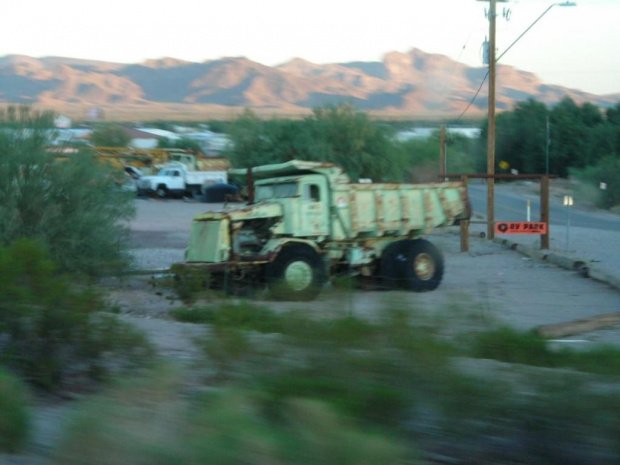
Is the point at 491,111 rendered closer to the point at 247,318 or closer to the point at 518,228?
the point at 518,228

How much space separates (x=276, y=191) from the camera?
2019 cm

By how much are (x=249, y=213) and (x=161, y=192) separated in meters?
39.9

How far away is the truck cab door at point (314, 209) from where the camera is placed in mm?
19469

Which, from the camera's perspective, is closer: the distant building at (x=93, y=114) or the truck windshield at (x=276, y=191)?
the truck windshield at (x=276, y=191)

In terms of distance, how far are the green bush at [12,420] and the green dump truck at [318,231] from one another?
1149cm

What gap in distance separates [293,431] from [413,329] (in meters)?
1.83

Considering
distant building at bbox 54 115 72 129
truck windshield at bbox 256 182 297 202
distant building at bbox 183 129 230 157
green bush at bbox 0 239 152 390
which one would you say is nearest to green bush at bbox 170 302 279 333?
green bush at bbox 0 239 152 390

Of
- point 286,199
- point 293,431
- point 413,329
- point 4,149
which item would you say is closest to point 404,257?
point 286,199

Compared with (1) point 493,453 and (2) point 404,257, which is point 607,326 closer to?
(2) point 404,257

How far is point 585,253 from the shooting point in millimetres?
28469

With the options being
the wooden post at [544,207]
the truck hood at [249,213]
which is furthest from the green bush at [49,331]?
Answer: the wooden post at [544,207]

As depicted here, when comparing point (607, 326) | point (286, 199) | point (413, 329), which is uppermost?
point (286, 199)

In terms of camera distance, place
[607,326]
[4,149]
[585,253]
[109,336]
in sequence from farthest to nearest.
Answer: [585,253]
[4,149]
[607,326]
[109,336]

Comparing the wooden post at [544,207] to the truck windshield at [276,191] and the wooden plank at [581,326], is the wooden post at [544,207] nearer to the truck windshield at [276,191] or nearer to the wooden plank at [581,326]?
the truck windshield at [276,191]
